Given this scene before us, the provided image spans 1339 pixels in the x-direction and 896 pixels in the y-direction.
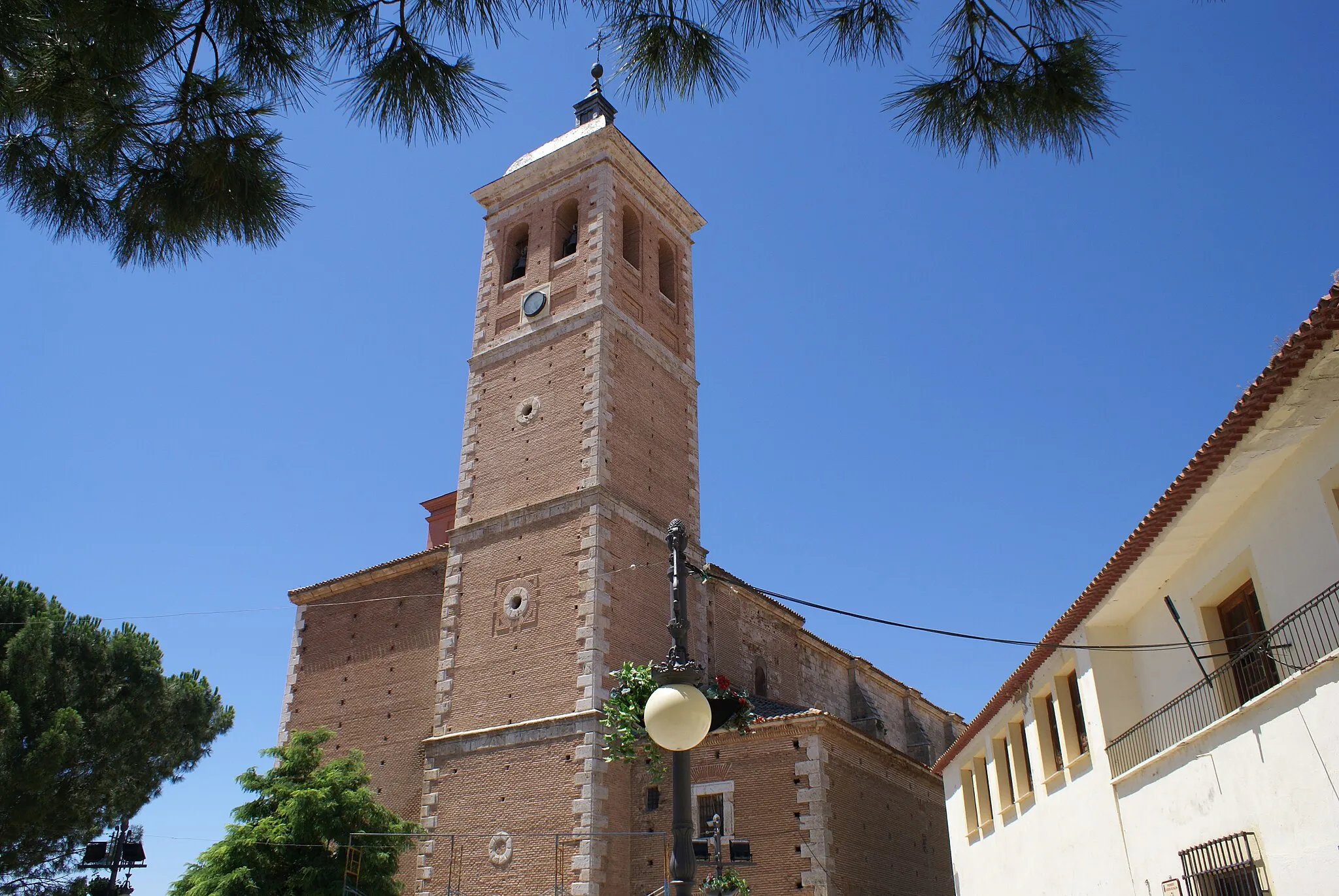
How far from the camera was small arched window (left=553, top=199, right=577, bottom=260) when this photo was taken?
26.0m

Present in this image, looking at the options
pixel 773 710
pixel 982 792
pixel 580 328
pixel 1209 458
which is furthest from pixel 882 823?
pixel 1209 458

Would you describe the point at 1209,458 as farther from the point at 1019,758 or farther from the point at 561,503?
the point at 561,503

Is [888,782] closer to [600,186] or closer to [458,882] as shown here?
[458,882]

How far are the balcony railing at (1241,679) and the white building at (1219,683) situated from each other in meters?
0.02

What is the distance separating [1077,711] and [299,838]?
1198 centimetres

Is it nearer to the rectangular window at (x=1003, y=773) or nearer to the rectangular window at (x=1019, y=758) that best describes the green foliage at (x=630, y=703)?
the rectangular window at (x=1019, y=758)

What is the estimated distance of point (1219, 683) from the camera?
33.3 ft

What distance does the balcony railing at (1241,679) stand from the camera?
8391 millimetres

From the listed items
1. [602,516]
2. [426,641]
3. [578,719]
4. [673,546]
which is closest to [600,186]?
[602,516]

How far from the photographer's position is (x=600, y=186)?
26.0m

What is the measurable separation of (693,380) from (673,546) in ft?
61.5

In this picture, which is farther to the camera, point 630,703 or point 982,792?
point 982,792

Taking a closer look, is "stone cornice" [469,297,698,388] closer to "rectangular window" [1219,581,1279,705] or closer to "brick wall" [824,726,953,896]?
"brick wall" [824,726,953,896]

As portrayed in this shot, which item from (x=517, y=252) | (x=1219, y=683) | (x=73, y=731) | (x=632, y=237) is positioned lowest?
(x=1219, y=683)
